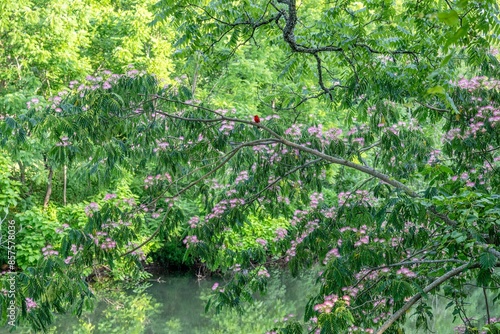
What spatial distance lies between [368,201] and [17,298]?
10.4 feet

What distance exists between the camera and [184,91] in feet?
16.6

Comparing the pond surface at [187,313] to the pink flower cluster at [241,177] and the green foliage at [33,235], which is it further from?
the pink flower cluster at [241,177]

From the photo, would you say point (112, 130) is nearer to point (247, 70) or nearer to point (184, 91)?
point (184, 91)

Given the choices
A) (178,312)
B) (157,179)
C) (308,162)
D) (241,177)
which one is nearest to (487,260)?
(308,162)

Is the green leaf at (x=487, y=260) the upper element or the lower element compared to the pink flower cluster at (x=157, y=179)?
upper

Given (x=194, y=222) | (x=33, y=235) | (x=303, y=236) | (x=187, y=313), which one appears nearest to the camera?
(x=194, y=222)

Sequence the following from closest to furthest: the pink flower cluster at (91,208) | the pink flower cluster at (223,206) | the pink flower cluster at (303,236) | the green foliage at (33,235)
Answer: the pink flower cluster at (91,208) → the pink flower cluster at (223,206) → the pink flower cluster at (303,236) → the green foliage at (33,235)

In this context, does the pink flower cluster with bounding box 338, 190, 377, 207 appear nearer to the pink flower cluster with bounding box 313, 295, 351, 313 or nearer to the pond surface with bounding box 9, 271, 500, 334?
the pink flower cluster with bounding box 313, 295, 351, 313

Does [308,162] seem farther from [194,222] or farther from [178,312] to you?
A: [178,312]

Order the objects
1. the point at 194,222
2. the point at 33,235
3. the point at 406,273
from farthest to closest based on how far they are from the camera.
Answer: the point at 33,235 < the point at 194,222 < the point at 406,273

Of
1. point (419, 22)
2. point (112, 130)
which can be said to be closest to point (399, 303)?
point (419, 22)

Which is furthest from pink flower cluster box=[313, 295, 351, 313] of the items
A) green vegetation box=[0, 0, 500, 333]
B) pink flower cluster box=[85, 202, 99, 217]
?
pink flower cluster box=[85, 202, 99, 217]

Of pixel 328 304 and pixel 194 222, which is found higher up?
pixel 328 304

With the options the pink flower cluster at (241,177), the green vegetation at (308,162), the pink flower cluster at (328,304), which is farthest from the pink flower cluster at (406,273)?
the pink flower cluster at (241,177)
